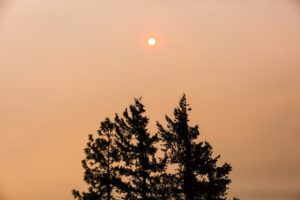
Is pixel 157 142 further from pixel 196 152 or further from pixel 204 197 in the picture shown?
pixel 204 197

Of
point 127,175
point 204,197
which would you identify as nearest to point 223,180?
point 204,197

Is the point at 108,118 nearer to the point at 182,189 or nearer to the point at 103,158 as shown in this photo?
the point at 103,158

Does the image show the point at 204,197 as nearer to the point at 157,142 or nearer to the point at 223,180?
the point at 223,180

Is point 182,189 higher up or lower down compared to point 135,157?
lower down

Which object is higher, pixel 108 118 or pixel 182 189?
pixel 108 118

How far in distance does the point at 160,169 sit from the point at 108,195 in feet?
16.8

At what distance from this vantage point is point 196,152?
4253cm

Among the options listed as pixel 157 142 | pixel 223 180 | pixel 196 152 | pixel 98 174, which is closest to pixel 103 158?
pixel 98 174

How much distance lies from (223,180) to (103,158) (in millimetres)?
11006

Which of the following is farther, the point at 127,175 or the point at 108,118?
the point at 108,118

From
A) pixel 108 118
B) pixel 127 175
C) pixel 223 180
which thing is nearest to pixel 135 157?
pixel 127 175

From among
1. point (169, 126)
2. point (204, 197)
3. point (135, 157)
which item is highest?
point (169, 126)

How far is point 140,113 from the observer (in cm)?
4453

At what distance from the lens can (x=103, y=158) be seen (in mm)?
43406
